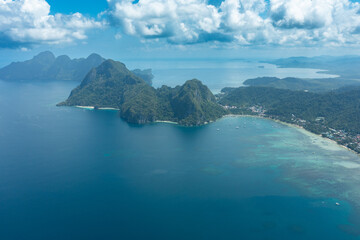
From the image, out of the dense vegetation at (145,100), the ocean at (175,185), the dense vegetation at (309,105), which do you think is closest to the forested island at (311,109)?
the dense vegetation at (309,105)

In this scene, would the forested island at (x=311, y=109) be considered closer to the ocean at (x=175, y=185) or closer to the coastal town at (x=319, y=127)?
the coastal town at (x=319, y=127)

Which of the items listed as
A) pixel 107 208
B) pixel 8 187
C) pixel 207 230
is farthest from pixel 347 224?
pixel 8 187

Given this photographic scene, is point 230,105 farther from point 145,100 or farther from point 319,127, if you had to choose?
point 319,127

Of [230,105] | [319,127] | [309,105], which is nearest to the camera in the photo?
[319,127]

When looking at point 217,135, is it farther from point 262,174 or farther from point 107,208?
point 107,208

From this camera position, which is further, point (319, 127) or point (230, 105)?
point (230, 105)

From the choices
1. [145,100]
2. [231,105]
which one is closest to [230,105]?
[231,105]
